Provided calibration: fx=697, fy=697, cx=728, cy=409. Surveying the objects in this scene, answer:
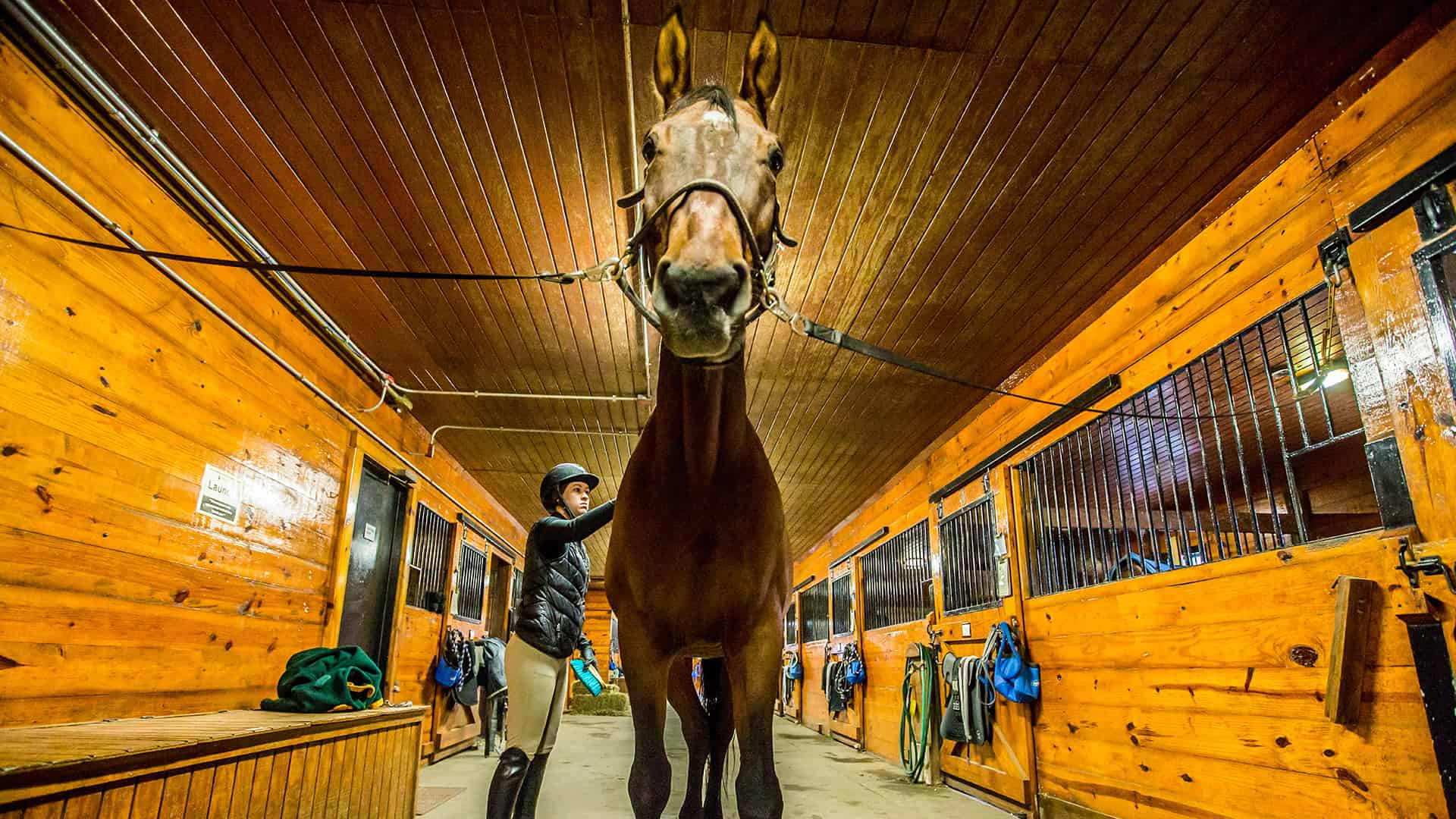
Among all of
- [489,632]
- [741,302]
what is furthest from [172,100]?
[489,632]

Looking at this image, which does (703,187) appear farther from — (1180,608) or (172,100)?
(1180,608)

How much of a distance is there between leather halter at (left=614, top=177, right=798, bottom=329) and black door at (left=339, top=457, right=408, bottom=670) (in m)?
4.15

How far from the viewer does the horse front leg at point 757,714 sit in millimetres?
1446

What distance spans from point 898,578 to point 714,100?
6402mm

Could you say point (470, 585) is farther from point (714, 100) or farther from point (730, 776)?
point (714, 100)

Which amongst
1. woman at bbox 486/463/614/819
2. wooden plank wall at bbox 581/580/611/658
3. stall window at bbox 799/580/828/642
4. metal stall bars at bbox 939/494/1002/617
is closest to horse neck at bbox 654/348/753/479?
woman at bbox 486/463/614/819

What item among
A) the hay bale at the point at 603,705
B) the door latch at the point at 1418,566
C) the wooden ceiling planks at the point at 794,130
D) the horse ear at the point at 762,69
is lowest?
the hay bale at the point at 603,705

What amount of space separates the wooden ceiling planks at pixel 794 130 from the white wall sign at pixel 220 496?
1107 mm

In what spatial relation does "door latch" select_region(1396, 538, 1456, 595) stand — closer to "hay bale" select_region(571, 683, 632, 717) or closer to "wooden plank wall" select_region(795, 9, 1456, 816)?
"wooden plank wall" select_region(795, 9, 1456, 816)

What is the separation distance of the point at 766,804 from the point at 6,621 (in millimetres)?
2256

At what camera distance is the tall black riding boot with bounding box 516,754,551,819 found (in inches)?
93.6

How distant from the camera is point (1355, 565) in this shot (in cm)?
216

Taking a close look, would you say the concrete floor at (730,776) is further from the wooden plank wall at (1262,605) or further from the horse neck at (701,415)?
the horse neck at (701,415)

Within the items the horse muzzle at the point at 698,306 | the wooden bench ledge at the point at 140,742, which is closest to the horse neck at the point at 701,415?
the horse muzzle at the point at 698,306
